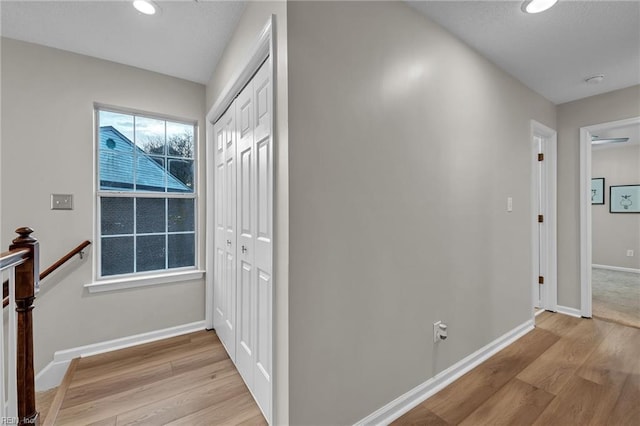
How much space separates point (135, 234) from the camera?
2.55 meters

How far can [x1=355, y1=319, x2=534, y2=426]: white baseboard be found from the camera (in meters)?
1.57

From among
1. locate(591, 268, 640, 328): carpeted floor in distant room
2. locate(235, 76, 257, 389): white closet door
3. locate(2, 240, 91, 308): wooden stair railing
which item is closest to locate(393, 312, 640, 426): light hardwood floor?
locate(591, 268, 640, 328): carpeted floor in distant room

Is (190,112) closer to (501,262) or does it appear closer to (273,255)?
(273,255)

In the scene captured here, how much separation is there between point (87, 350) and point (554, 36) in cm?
440

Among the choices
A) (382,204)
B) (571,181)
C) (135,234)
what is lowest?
(135,234)

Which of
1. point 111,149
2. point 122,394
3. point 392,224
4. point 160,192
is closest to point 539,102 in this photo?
point 392,224

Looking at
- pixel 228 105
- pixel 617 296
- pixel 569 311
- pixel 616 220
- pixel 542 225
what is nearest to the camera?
pixel 228 105

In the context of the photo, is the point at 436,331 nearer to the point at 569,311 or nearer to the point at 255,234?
the point at 255,234

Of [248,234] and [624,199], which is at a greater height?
[624,199]

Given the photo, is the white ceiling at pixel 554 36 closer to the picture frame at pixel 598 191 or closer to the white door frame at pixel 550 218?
the white door frame at pixel 550 218

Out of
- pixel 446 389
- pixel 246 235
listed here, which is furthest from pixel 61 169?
pixel 446 389

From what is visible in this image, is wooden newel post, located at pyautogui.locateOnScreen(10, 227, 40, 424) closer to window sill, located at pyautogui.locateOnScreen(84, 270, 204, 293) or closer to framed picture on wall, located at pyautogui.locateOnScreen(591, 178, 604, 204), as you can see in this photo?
window sill, located at pyautogui.locateOnScreen(84, 270, 204, 293)

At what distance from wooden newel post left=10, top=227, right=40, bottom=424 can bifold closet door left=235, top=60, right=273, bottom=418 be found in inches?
40.6

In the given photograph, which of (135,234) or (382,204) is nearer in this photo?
(382,204)
